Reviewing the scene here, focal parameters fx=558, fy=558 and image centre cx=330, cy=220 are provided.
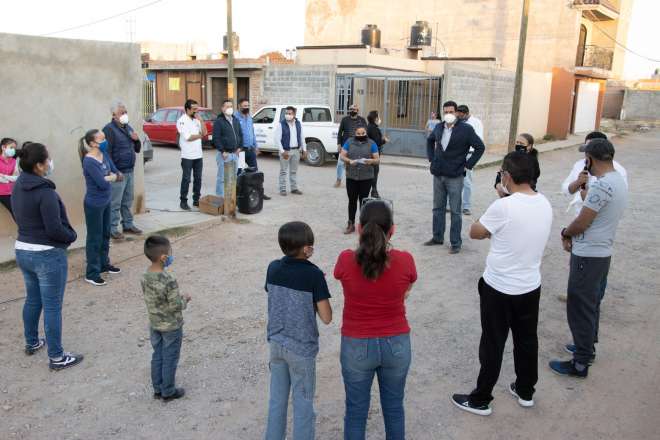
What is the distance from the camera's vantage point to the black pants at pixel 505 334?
3586mm

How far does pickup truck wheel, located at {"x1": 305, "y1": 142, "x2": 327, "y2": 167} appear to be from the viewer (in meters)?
15.6

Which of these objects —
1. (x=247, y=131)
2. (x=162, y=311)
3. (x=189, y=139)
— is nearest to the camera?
(x=162, y=311)

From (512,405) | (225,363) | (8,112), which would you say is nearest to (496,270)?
(512,405)

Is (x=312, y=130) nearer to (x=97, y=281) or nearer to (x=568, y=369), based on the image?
(x=97, y=281)

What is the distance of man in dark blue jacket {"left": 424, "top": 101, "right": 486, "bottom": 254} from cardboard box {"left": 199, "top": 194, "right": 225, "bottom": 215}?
3537 mm

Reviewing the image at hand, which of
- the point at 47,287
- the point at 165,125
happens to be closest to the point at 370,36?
the point at 165,125

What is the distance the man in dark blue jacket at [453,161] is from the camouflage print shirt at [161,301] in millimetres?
4573

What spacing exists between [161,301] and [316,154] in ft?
40.0

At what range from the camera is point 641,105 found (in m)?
42.5

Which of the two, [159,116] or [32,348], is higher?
[159,116]

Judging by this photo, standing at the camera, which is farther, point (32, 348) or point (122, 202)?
point (122, 202)

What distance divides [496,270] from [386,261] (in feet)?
3.65

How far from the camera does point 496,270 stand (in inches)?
141

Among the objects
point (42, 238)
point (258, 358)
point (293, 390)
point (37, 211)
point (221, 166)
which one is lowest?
point (258, 358)
